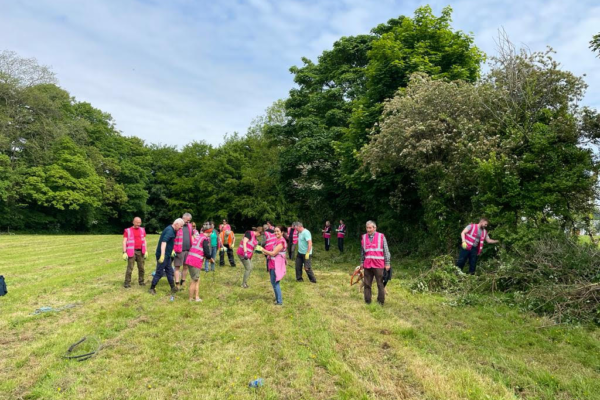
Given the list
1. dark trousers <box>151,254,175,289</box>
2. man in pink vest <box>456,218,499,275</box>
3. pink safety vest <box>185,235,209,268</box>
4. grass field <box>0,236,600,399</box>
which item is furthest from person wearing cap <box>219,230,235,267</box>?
man in pink vest <box>456,218,499,275</box>

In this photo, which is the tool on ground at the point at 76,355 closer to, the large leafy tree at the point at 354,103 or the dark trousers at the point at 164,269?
the dark trousers at the point at 164,269

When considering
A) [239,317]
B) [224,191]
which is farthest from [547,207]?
[224,191]

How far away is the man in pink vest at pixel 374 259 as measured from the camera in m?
7.62

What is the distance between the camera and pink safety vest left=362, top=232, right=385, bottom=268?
7.63 m

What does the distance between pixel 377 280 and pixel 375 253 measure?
0.59m

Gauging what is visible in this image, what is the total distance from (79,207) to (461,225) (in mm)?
36993

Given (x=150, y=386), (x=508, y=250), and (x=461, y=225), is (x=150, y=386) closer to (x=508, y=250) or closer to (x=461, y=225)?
(x=508, y=250)

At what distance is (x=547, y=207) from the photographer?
910cm

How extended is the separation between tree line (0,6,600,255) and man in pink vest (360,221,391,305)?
13.0 ft

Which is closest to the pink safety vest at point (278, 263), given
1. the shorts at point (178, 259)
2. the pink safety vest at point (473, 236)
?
the shorts at point (178, 259)

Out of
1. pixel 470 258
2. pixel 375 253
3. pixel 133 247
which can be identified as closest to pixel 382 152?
pixel 470 258

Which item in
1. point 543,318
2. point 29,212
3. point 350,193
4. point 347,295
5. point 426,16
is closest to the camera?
point 543,318

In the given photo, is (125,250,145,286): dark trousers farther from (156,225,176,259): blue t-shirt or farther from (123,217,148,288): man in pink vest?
(156,225,176,259): blue t-shirt

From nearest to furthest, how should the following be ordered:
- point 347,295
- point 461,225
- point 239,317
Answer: point 239,317 → point 347,295 → point 461,225
